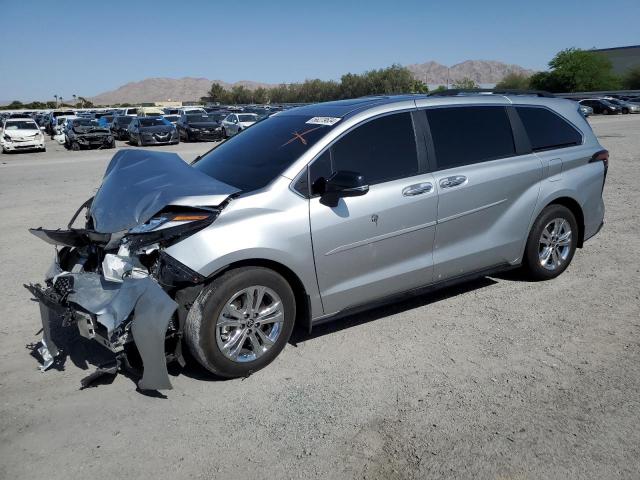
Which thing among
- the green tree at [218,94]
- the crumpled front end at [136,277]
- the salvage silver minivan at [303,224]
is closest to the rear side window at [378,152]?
the salvage silver minivan at [303,224]

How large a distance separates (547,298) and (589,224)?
3.80 ft

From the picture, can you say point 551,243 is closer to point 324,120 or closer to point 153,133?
point 324,120

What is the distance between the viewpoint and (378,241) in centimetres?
419

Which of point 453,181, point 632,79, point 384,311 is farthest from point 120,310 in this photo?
point 632,79

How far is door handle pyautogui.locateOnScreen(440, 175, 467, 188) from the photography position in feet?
14.9

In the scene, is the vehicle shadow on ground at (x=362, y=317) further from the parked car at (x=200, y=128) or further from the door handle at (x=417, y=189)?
the parked car at (x=200, y=128)

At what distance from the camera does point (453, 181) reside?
460cm

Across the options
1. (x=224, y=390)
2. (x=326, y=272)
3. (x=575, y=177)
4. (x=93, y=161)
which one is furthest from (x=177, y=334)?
(x=93, y=161)

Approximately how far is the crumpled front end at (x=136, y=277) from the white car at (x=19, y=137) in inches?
973

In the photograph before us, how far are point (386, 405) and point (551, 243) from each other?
3.02 meters

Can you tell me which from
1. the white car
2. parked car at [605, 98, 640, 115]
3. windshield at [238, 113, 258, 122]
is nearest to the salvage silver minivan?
the white car

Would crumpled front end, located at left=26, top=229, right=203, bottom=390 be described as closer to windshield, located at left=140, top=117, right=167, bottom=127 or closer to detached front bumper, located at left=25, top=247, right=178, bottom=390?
detached front bumper, located at left=25, top=247, right=178, bottom=390

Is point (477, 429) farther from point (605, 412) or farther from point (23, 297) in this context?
point (23, 297)

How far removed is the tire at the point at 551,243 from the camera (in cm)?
531
